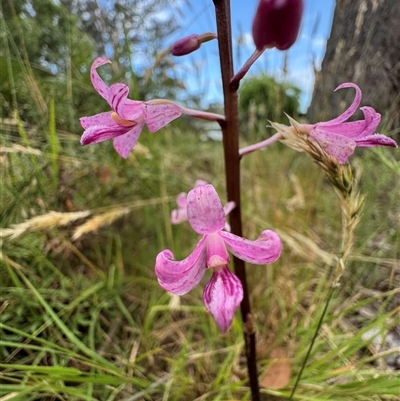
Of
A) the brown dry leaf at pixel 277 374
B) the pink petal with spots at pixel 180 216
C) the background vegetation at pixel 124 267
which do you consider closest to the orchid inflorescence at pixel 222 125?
the pink petal with spots at pixel 180 216

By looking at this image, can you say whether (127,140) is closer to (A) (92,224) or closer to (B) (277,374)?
(A) (92,224)

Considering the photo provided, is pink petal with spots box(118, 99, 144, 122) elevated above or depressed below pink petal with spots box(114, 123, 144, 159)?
above

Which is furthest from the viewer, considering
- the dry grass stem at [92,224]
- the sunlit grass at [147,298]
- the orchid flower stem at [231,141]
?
the dry grass stem at [92,224]

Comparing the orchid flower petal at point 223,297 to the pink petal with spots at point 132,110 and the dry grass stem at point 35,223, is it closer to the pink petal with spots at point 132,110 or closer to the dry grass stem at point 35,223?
the pink petal with spots at point 132,110

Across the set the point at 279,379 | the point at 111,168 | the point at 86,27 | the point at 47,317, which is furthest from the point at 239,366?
the point at 86,27

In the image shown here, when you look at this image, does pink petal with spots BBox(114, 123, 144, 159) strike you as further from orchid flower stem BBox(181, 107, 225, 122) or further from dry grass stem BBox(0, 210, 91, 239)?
dry grass stem BBox(0, 210, 91, 239)

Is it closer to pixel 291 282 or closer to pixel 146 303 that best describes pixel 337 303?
pixel 291 282

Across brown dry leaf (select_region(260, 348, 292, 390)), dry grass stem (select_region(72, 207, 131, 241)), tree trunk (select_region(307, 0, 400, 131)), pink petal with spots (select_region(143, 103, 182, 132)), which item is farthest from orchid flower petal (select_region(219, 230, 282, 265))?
tree trunk (select_region(307, 0, 400, 131))
